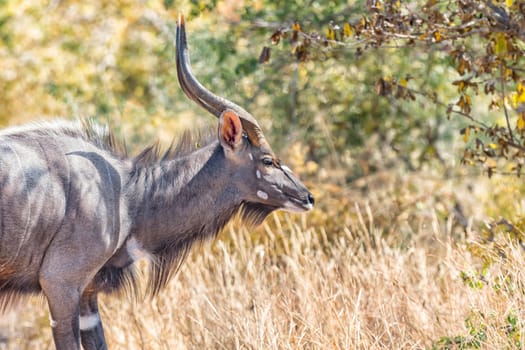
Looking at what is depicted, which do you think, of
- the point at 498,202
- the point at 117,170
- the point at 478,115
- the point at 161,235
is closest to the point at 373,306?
the point at 161,235

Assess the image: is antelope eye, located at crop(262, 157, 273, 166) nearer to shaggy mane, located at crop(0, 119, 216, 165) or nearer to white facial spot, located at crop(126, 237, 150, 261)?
shaggy mane, located at crop(0, 119, 216, 165)

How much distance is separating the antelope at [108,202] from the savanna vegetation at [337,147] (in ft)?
1.01

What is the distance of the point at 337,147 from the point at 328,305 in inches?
185

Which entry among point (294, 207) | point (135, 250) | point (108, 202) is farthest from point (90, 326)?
point (294, 207)

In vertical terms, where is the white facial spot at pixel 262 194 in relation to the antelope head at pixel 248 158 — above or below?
below

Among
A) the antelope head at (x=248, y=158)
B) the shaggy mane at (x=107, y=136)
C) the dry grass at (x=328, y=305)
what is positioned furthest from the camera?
the antelope head at (x=248, y=158)

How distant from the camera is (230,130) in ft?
18.0

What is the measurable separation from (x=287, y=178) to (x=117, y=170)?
102 cm

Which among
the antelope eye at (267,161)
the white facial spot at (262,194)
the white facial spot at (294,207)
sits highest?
the antelope eye at (267,161)

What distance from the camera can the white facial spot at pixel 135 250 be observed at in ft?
17.9

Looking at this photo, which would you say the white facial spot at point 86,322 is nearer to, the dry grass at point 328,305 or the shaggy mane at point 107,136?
the dry grass at point 328,305

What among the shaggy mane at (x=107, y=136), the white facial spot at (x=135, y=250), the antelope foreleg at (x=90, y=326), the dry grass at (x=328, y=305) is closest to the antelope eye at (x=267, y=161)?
the shaggy mane at (x=107, y=136)

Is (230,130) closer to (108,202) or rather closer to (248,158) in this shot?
(248,158)

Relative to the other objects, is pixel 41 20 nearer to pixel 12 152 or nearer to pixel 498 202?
pixel 498 202
